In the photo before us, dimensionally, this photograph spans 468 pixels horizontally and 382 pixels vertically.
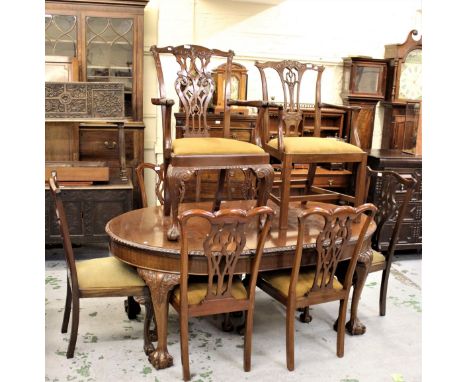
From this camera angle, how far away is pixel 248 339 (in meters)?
2.45

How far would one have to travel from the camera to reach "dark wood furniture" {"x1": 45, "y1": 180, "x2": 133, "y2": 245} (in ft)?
12.4

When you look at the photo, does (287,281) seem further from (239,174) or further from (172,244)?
(239,174)

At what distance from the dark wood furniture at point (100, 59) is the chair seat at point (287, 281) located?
203 centimetres

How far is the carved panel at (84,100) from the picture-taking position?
3.75 m

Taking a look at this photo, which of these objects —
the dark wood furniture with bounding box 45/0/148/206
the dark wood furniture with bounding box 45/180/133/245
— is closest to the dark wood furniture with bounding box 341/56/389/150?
the dark wood furniture with bounding box 45/0/148/206

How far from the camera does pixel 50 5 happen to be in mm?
4242

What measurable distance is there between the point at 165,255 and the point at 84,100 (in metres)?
1.95

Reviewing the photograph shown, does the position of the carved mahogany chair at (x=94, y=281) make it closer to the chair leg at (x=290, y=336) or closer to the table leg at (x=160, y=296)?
the table leg at (x=160, y=296)

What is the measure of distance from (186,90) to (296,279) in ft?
4.61

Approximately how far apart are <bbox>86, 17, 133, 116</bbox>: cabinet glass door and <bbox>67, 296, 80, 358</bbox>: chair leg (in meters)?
2.51

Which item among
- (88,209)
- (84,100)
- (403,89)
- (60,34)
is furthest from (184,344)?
(403,89)

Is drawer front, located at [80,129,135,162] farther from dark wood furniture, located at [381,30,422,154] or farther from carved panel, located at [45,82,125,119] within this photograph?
dark wood furniture, located at [381,30,422,154]

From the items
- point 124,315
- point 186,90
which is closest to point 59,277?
point 124,315

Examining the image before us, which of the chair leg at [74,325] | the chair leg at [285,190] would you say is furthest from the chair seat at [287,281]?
the chair leg at [74,325]
